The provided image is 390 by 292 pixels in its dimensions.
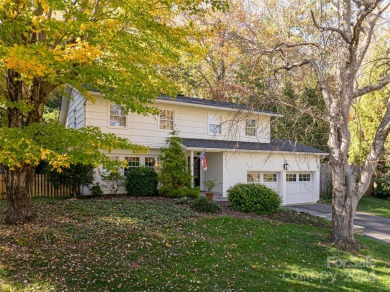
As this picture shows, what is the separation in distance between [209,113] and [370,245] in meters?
10.4

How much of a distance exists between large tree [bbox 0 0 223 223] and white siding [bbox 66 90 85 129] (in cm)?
593

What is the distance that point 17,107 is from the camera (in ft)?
23.8

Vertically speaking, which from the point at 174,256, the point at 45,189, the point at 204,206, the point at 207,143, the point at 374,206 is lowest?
the point at 374,206

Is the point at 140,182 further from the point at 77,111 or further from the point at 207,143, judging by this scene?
the point at 77,111

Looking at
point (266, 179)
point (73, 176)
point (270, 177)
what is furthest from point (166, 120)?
point (270, 177)

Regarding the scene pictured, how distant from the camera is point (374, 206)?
17406 millimetres

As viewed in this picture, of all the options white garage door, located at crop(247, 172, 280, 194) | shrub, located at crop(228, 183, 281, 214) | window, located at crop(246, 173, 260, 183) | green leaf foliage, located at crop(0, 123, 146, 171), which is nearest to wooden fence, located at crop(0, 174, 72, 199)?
shrub, located at crop(228, 183, 281, 214)

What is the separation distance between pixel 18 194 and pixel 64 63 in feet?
13.8

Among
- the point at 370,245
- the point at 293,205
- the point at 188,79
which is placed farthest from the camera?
the point at 188,79

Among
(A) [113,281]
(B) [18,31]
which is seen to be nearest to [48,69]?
(B) [18,31]

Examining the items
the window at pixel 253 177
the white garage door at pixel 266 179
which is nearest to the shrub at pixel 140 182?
the window at pixel 253 177

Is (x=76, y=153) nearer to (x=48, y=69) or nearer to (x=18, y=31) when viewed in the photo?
(x=48, y=69)

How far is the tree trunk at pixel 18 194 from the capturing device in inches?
307

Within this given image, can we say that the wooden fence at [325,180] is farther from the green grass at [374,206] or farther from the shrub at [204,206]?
the shrub at [204,206]
